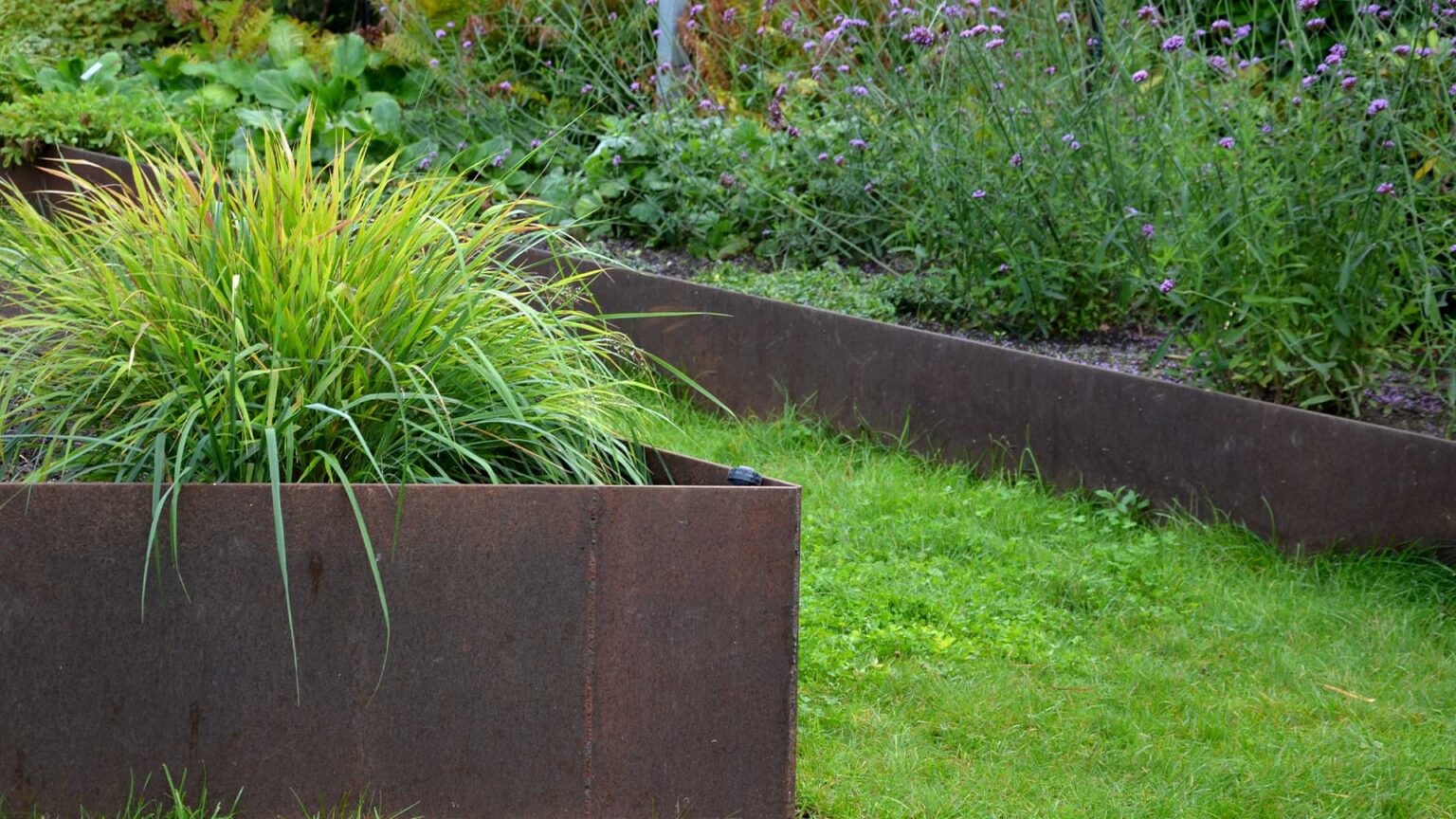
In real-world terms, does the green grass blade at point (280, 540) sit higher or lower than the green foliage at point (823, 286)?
higher

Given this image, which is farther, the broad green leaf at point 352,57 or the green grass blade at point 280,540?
the broad green leaf at point 352,57

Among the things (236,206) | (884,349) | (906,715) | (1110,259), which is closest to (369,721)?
(236,206)

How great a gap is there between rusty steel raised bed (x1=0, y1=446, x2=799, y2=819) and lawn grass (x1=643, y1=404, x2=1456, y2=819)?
18.9 inches

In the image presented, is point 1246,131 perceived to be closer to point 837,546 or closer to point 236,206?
point 837,546

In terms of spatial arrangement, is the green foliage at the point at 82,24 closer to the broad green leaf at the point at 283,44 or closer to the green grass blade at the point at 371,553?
the broad green leaf at the point at 283,44

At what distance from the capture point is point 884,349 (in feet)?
16.6

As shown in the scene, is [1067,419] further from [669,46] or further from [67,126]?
[67,126]

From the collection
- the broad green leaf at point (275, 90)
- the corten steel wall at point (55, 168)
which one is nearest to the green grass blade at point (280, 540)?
the corten steel wall at point (55, 168)

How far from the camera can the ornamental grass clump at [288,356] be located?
2.48 meters

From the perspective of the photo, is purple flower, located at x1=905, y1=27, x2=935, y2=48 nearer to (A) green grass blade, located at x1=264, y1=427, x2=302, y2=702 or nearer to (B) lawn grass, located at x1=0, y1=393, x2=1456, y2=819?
(B) lawn grass, located at x1=0, y1=393, x2=1456, y2=819

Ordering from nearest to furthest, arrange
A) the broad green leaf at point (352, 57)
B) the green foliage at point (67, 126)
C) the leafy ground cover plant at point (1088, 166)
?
the leafy ground cover plant at point (1088, 166) → the green foliage at point (67, 126) → the broad green leaf at point (352, 57)

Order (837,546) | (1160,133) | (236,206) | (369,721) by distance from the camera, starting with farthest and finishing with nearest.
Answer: (1160,133) → (837,546) → (236,206) → (369,721)

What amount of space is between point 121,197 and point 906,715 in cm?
203

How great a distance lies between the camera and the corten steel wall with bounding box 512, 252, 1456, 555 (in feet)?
13.3
